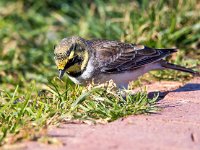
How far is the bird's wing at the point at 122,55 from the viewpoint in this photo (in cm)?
735

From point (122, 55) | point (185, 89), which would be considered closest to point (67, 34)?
point (122, 55)

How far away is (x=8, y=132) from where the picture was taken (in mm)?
5004

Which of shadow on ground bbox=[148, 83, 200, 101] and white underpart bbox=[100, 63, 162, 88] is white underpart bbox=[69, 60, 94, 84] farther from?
shadow on ground bbox=[148, 83, 200, 101]

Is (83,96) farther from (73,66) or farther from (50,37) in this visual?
(50,37)

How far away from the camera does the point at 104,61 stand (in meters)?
7.28

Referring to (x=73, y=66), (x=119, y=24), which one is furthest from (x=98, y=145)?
(x=119, y=24)

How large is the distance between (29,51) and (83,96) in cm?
466

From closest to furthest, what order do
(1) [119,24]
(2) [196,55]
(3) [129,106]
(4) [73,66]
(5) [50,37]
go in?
(3) [129,106] < (4) [73,66] < (2) [196,55] < (1) [119,24] < (5) [50,37]

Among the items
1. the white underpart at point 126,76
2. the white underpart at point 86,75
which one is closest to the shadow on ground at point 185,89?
the white underpart at point 126,76

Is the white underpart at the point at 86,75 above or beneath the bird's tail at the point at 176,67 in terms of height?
beneath

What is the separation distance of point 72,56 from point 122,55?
0.90 metres

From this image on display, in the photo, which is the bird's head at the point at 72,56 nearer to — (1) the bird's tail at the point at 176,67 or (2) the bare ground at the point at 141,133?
(1) the bird's tail at the point at 176,67

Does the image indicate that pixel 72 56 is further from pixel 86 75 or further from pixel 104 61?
pixel 104 61

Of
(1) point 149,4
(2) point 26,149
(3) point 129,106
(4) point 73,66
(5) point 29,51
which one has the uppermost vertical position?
(1) point 149,4
